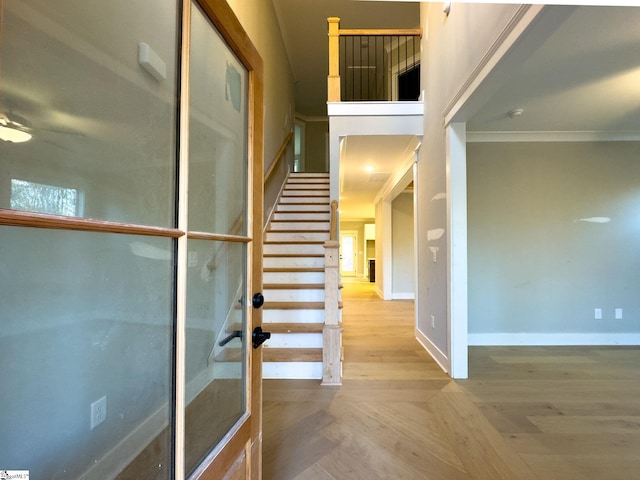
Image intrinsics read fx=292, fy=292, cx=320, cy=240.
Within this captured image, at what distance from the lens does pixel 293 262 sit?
3.66m

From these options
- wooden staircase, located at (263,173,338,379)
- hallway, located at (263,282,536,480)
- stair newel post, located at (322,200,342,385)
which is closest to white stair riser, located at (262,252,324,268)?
wooden staircase, located at (263,173,338,379)

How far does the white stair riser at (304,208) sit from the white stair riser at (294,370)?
2.70m

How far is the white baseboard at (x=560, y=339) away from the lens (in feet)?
11.1

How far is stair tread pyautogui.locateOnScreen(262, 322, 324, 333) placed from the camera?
2691mm

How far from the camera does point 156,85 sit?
2.91 ft

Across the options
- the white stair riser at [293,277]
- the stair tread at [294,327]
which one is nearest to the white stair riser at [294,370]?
the stair tread at [294,327]

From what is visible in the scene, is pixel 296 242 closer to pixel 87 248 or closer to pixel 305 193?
pixel 305 193

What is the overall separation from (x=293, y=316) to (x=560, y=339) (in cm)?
312

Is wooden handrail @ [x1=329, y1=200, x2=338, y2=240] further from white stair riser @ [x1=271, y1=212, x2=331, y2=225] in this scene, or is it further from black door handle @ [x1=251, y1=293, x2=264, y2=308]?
black door handle @ [x1=251, y1=293, x2=264, y2=308]

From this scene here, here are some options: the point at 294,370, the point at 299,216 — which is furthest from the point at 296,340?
the point at 299,216

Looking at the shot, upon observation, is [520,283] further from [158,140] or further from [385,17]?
[385,17]

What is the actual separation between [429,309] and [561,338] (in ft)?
5.51

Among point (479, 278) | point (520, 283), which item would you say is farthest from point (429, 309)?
point (520, 283)

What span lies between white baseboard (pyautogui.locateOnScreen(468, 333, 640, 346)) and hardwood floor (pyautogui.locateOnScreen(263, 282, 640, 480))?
0.32 m
